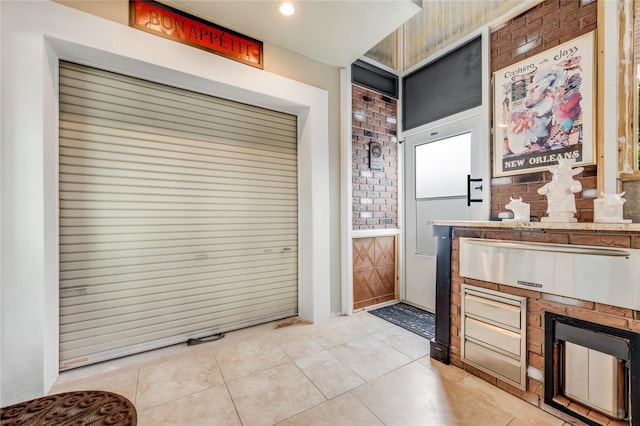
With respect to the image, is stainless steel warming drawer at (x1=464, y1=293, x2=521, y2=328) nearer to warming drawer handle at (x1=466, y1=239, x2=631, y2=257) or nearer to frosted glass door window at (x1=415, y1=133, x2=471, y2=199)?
warming drawer handle at (x1=466, y1=239, x2=631, y2=257)

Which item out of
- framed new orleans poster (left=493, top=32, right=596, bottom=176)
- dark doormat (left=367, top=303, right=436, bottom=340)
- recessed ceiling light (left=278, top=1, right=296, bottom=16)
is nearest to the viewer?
framed new orleans poster (left=493, top=32, right=596, bottom=176)

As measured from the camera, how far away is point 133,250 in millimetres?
2502

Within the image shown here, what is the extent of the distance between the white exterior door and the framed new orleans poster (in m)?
0.25

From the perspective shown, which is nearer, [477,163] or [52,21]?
[52,21]

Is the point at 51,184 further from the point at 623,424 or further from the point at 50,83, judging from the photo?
the point at 623,424

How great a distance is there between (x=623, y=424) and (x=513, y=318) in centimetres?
68

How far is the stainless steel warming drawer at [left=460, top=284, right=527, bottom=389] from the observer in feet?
6.22

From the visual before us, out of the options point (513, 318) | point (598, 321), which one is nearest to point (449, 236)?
point (513, 318)

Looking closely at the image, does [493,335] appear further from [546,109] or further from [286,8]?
[286,8]

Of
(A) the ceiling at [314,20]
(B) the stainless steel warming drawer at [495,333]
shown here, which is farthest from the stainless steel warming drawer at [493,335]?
(A) the ceiling at [314,20]

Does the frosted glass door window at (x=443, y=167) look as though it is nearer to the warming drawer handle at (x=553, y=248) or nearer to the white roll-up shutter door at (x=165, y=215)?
the warming drawer handle at (x=553, y=248)

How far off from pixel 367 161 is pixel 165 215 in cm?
252

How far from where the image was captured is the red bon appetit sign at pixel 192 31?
91.7 inches

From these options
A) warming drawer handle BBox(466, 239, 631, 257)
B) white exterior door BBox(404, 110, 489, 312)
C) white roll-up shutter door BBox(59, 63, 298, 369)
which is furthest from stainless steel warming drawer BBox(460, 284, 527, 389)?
white roll-up shutter door BBox(59, 63, 298, 369)
